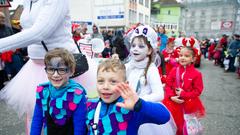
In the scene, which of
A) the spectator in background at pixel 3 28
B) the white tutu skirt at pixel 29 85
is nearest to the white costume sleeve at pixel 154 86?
the white tutu skirt at pixel 29 85

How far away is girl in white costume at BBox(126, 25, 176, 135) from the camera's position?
218 cm

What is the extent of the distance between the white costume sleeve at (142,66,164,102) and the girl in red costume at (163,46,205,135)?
68 centimetres

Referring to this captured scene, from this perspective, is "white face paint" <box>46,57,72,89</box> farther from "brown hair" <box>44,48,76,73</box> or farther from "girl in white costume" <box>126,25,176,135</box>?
"girl in white costume" <box>126,25,176,135</box>

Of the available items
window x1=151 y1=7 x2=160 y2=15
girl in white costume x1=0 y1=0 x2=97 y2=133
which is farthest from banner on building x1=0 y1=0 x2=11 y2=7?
window x1=151 y1=7 x2=160 y2=15

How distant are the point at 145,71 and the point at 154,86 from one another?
187 millimetres

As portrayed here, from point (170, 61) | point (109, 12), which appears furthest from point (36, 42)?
point (109, 12)

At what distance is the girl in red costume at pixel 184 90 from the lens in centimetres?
280

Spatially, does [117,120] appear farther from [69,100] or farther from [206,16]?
[206,16]

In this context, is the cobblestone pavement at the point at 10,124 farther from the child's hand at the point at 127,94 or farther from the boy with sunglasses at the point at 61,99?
the child's hand at the point at 127,94

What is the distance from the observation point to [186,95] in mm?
2791

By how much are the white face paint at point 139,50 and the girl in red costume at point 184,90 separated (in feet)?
2.49

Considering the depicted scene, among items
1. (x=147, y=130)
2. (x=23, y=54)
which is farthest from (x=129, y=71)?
(x=23, y=54)

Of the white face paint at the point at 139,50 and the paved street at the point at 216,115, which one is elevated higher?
the white face paint at the point at 139,50

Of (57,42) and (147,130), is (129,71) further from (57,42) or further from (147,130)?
(57,42)
